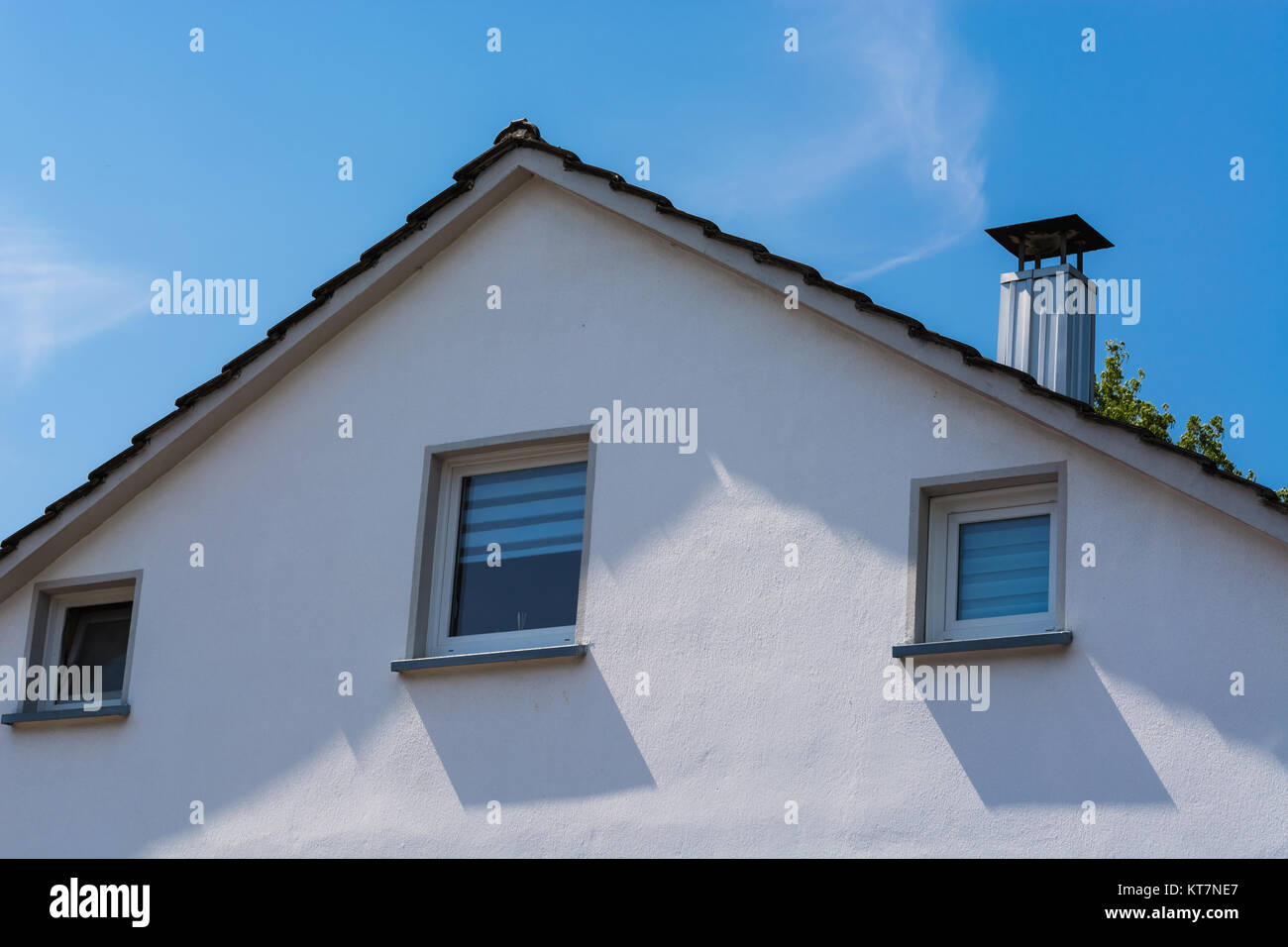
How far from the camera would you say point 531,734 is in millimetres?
10109

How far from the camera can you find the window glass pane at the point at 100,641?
39.1ft

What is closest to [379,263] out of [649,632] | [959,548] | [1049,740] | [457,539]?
[457,539]

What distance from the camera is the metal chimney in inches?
454

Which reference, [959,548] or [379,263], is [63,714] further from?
[959,548]

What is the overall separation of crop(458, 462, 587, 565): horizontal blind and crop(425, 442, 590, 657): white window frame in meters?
0.05

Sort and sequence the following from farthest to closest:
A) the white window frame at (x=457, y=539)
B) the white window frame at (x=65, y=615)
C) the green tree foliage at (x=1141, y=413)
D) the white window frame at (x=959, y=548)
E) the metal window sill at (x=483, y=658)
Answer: the green tree foliage at (x=1141, y=413) → the white window frame at (x=65, y=615) → the white window frame at (x=457, y=539) → the metal window sill at (x=483, y=658) → the white window frame at (x=959, y=548)

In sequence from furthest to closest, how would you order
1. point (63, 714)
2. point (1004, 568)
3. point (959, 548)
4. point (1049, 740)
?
point (63, 714) < point (959, 548) < point (1004, 568) < point (1049, 740)

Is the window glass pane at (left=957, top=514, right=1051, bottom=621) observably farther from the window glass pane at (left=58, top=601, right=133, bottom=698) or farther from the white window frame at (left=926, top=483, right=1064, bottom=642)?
the window glass pane at (left=58, top=601, right=133, bottom=698)

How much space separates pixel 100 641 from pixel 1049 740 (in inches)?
257

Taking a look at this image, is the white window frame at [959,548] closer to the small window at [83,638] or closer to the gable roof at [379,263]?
the gable roof at [379,263]

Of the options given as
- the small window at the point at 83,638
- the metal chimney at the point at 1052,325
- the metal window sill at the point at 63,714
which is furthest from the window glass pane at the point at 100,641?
the metal chimney at the point at 1052,325

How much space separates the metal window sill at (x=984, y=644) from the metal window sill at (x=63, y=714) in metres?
5.07
